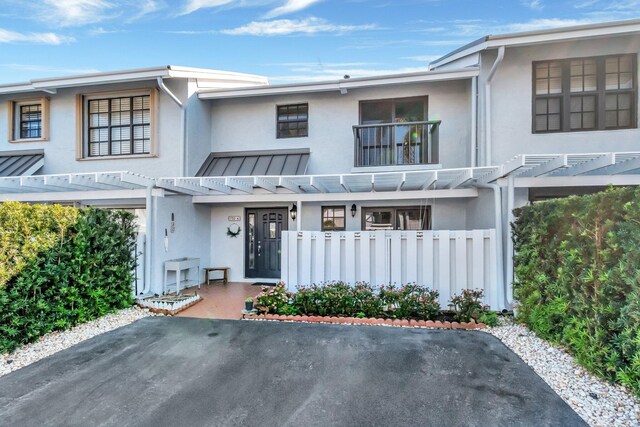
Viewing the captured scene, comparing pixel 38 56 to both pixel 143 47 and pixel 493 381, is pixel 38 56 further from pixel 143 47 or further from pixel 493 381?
pixel 493 381

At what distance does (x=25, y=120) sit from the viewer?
35.2ft

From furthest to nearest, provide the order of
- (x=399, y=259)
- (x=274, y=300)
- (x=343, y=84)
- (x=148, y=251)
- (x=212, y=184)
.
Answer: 1. (x=343, y=84)
2. (x=212, y=184)
3. (x=148, y=251)
4. (x=399, y=259)
5. (x=274, y=300)

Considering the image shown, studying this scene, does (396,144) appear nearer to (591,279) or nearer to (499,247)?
(499,247)

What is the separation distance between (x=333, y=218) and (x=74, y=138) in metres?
8.52

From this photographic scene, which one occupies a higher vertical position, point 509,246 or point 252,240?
point 509,246

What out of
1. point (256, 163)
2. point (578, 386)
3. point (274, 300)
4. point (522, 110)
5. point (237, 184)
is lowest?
point (578, 386)

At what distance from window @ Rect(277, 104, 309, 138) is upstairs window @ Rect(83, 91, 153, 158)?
3.99m

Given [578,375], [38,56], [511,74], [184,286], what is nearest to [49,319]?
[184,286]

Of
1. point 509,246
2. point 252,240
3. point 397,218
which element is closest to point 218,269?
point 252,240

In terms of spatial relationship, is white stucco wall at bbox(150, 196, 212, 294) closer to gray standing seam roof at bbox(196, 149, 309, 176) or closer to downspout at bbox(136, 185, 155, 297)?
downspout at bbox(136, 185, 155, 297)

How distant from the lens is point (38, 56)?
1197cm

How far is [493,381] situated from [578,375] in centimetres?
103

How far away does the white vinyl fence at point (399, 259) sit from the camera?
21.3 ft

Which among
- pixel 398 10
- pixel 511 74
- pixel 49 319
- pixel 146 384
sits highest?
pixel 398 10
